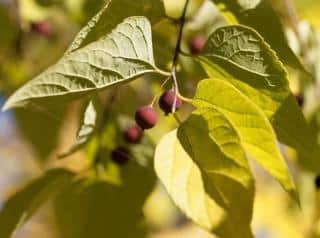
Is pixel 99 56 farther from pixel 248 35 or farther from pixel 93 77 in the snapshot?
pixel 248 35

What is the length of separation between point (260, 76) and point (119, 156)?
0.48m

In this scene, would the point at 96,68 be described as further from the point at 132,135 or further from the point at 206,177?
the point at 132,135

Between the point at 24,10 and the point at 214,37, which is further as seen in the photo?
the point at 24,10

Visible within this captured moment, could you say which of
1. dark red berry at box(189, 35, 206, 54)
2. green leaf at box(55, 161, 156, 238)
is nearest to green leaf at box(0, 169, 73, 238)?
green leaf at box(55, 161, 156, 238)

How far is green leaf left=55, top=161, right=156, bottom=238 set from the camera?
157 cm

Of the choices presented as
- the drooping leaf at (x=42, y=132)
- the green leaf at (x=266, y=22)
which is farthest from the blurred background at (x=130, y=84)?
the green leaf at (x=266, y=22)

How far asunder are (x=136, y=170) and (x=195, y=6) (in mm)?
498

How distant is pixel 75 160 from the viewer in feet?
8.24

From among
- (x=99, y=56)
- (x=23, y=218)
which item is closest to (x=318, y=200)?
(x=23, y=218)

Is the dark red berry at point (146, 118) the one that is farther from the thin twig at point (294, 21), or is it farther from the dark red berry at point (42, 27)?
the dark red berry at point (42, 27)

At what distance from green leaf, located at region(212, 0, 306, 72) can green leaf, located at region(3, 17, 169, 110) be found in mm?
222

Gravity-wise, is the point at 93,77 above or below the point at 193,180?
above

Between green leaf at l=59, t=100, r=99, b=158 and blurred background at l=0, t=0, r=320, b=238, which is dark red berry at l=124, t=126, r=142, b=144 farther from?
green leaf at l=59, t=100, r=99, b=158

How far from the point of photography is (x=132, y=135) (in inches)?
59.4
